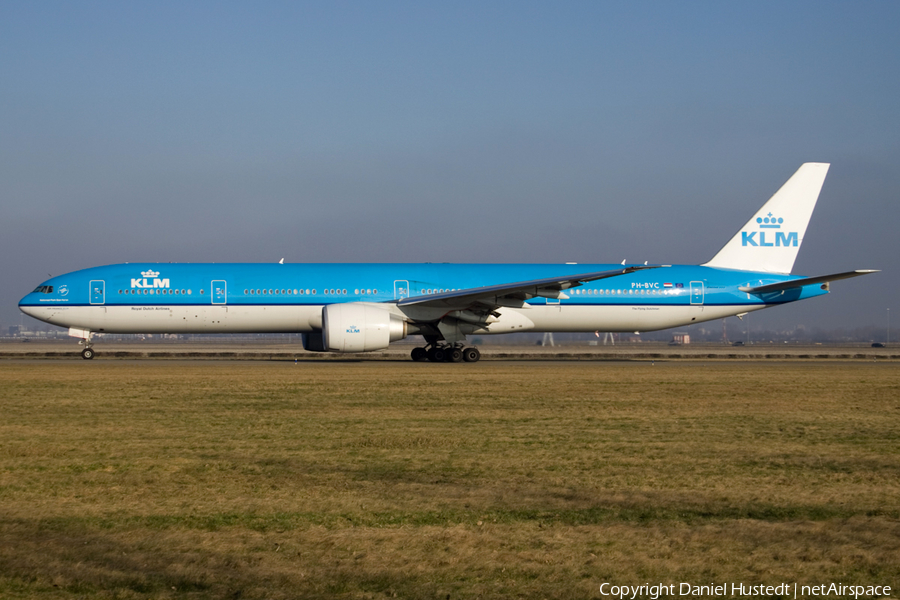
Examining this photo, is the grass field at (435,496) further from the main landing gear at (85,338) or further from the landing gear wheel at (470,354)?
the main landing gear at (85,338)

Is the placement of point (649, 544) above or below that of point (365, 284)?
below

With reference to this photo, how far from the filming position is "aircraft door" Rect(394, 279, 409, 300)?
28.9 metres

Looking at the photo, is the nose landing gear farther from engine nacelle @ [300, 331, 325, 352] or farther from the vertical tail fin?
the vertical tail fin

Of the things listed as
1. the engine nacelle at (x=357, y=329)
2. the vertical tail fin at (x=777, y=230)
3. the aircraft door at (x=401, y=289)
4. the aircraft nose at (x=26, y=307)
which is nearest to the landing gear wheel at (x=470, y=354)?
the aircraft door at (x=401, y=289)

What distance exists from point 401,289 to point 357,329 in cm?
408

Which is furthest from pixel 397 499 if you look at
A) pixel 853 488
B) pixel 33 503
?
pixel 853 488

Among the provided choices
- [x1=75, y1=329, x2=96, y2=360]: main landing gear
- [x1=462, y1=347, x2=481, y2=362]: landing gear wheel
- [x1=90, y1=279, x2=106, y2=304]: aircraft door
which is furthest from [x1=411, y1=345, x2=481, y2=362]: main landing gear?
[x1=75, y1=329, x2=96, y2=360]: main landing gear

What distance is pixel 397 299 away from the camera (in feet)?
94.7

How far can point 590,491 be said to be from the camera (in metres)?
7.27

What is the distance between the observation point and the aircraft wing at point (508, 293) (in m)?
25.6

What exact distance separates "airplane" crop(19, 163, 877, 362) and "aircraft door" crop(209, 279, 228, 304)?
3 cm

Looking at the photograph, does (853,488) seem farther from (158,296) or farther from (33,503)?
(158,296)

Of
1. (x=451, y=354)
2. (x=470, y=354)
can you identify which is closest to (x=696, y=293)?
(x=470, y=354)

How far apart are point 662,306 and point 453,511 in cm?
2566
